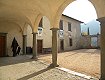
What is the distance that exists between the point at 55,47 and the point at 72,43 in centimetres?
1803

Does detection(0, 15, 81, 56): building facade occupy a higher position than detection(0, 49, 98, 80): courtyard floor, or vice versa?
detection(0, 15, 81, 56): building facade

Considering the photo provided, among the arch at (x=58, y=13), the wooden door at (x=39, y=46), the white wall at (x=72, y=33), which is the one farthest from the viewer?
the white wall at (x=72, y=33)

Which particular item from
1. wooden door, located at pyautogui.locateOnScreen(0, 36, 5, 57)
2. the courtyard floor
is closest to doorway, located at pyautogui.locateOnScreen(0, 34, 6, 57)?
wooden door, located at pyautogui.locateOnScreen(0, 36, 5, 57)

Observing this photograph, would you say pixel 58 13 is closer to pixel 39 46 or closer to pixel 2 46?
pixel 2 46

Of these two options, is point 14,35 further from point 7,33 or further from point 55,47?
point 55,47

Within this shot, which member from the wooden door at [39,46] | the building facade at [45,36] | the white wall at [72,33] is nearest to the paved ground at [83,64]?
the building facade at [45,36]

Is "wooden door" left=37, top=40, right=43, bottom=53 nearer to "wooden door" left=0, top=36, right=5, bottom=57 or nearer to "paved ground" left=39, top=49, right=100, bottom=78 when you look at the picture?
"wooden door" left=0, top=36, right=5, bottom=57

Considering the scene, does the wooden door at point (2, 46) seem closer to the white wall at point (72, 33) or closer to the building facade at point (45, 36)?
the building facade at point (45, 36)

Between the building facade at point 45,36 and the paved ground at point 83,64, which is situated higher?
the building facade at point 45,36

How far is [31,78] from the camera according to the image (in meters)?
6.14

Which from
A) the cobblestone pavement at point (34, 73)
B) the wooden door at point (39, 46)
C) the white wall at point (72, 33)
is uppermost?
the white wall at point (72, 33)

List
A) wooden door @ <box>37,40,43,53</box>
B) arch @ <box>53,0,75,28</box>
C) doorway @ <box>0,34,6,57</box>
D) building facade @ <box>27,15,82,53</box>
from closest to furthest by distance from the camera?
1. arch @ <box>53,0,75,28</box>
2. doorway @ <box>0,34,6,57</box>
3. wooden door @ <box>37,40,43,53</box>
4. building facade @ <box>27,15,82,53</box>

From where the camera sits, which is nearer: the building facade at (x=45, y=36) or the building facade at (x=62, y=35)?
the building facade at (x=45, y=36)

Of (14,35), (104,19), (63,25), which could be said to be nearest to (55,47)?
(104,19)
